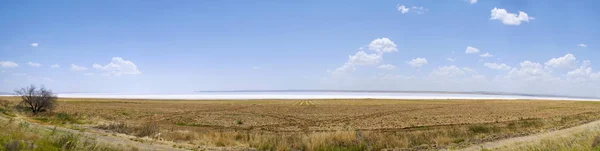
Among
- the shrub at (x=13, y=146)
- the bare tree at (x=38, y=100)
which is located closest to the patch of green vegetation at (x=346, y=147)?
the shrub at (x=13, y=146)

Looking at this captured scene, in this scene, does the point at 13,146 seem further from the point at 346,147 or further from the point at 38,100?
the point at 38,100

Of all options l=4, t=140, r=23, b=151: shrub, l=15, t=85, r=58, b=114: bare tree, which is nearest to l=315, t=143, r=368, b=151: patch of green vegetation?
l=4, t=140, r=23, b=151: shrub

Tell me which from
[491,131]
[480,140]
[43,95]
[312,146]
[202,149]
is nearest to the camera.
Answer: [202,149]

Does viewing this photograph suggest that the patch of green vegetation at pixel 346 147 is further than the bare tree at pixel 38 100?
No

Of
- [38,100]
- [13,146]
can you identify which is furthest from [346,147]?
[38,100]

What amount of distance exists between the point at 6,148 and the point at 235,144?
12.4 meters

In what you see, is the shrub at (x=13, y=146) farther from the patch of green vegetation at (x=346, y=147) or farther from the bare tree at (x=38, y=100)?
the bare tree at (x=38, y=100)

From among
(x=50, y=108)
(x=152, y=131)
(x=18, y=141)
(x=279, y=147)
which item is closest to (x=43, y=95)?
(x=50, y=108)

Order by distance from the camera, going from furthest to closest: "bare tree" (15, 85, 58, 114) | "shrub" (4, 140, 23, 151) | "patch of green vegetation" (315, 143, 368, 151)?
"bare tree" (15, 85, 58, 114), "patch of green vegetation" (315, 143, 368, 151), "shrub" (4, 140, 23, 151)

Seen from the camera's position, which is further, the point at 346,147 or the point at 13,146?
the point at 346,147

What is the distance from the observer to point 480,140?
2023 cm

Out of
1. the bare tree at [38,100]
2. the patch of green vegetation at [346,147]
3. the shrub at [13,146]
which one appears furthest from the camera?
the bare tree at [38,100]

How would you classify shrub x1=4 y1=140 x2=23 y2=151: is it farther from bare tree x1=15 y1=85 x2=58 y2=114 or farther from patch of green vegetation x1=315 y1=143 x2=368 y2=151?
bare tree x1=15 y1=85 x2=58 y2=114

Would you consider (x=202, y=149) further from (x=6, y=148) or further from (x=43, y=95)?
(x=43, y=95)
